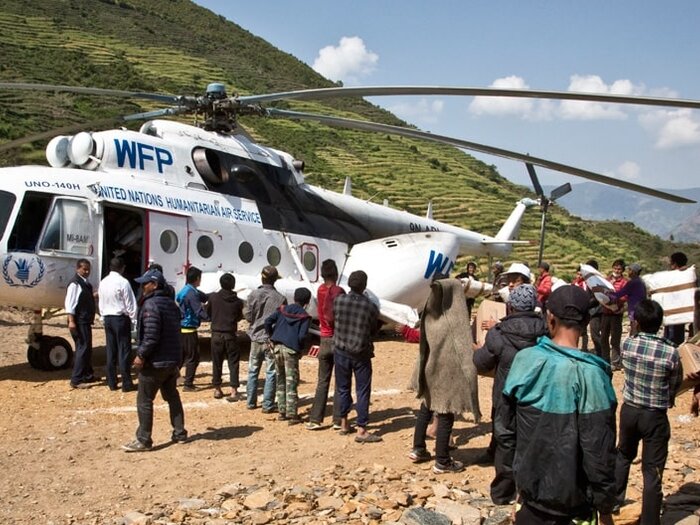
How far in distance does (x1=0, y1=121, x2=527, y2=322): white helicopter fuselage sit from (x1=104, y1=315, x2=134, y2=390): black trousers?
0.99m

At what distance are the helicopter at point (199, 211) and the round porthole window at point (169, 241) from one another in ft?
0.06

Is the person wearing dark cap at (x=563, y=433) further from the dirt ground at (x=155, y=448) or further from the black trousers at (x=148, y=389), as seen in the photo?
the black trousers at (x=148, y=389)

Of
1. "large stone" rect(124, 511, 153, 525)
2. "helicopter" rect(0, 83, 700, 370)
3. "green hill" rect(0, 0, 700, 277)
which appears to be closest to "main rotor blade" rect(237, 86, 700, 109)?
"helicopter" rect(0, 83, 700, 370)

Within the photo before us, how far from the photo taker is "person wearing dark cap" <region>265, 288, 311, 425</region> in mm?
6898

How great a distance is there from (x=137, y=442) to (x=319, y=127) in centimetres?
5344

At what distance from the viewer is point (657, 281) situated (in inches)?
339

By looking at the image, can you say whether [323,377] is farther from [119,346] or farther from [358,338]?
[119,346]

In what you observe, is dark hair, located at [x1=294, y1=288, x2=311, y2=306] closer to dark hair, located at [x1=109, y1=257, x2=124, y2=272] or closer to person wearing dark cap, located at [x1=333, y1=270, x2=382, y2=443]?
person wearing dark cap, located at [x1=333, y1=270, x2=382, y2=443]

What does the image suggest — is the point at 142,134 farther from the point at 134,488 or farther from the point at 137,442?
the point at 134,488

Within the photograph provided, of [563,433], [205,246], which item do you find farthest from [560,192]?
[563,433]

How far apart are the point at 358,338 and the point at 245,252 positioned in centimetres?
475

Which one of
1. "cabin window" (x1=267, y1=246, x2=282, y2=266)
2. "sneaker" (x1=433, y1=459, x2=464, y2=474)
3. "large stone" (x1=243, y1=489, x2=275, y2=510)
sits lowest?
"large stone" (x1=243, y1=489, x2=275, y2=510)

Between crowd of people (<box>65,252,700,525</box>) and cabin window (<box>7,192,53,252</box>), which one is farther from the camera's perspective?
cabin window (<box>7,192,53,252</box>)

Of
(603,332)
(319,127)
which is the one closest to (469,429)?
(603,332)
